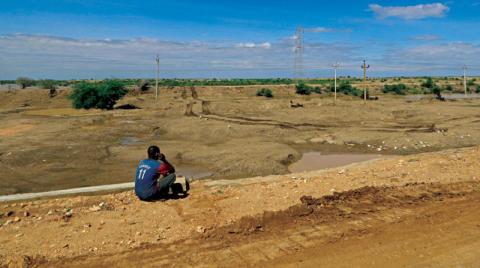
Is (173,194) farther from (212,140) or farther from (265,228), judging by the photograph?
(212,140)

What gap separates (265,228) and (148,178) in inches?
92.9

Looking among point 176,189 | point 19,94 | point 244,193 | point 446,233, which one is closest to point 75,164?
point 176,189

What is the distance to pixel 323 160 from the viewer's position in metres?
16.3

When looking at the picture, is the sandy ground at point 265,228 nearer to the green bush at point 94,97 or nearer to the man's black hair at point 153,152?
the man's black hair at point 153,152

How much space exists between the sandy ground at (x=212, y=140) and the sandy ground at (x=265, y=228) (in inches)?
221

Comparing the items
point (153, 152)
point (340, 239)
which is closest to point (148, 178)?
point (153, 152)

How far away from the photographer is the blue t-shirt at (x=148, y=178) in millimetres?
7289

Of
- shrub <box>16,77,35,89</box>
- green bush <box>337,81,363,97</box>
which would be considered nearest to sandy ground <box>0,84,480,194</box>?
green bush <box>337,81,363,97</box>

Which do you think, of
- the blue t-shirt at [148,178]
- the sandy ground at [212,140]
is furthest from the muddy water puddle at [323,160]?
the blue t-shirt at [148,178]

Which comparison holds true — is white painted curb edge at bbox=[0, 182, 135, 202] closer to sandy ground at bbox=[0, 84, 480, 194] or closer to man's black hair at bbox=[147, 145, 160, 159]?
sandy ground at bbox=[0, 84, 480, 194]

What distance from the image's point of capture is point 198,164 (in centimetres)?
1534

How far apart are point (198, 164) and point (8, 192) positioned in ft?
20.4

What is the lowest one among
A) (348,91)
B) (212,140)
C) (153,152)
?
(212,140)

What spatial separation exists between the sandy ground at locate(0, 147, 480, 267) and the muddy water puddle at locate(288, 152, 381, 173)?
246 inches
